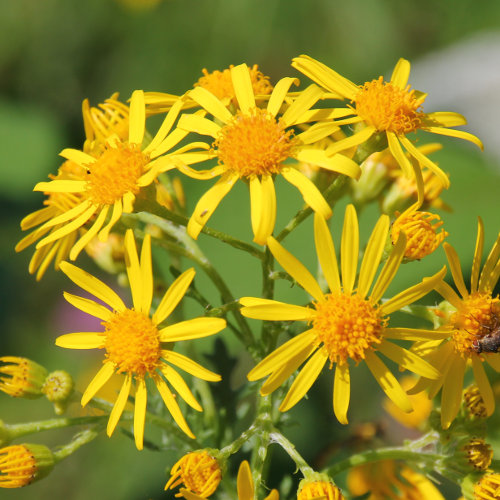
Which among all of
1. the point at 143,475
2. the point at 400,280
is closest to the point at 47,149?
the point at 143,475

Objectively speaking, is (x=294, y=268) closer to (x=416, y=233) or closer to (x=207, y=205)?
(x=207, y=205)

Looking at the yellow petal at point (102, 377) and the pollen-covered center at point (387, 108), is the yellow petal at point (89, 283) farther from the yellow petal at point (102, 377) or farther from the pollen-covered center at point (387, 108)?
the pollen-covered center at point (387, 108)

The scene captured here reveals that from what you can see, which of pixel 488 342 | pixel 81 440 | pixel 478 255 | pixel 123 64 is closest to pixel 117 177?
pixel 81 440

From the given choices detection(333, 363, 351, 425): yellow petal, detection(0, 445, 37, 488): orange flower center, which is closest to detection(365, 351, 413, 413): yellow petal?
detection(333, 363, 351, 425): yellow petal

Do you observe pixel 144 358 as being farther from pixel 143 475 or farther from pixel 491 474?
pixel 143 475

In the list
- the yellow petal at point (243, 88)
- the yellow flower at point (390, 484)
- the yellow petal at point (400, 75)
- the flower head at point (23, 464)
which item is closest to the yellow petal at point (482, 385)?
the yellow flower at point (390, 484)

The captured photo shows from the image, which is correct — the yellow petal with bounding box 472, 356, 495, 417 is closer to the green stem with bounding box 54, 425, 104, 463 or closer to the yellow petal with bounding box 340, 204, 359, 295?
the yellow petal with bounding box 340, 204, 359, 295
